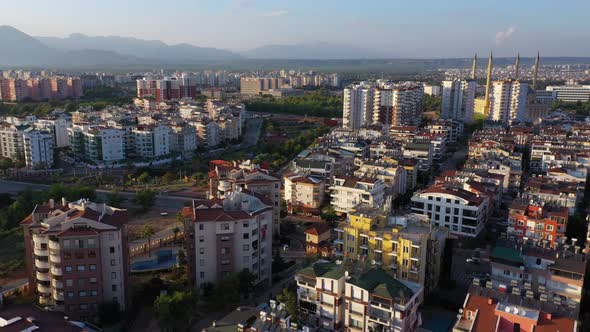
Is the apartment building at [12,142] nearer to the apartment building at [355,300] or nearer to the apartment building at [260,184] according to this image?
the apartment building at [260,184]

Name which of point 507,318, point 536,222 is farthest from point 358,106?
point 507,318

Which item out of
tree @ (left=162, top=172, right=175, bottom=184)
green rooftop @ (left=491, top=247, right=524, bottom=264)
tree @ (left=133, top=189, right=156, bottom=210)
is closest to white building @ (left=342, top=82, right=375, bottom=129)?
tree @ (left=162, top=172, right=175, bottom=184)

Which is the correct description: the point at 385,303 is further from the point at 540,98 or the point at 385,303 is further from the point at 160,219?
the point at 540,98

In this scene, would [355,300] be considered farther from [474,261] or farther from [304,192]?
[304,192]

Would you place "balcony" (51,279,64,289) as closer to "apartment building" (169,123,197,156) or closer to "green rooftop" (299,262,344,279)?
"green rooftop" (299,262,344,279)

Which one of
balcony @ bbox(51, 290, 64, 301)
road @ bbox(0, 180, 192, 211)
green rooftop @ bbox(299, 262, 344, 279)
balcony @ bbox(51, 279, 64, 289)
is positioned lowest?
road @ bbox(0, 180, 192, 211)

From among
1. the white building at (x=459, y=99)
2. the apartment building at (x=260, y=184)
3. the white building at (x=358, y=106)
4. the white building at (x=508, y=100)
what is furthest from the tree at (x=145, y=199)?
the white building at (x=508, y=100)

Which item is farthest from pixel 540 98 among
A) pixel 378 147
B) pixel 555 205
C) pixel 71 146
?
pixel 71 146
